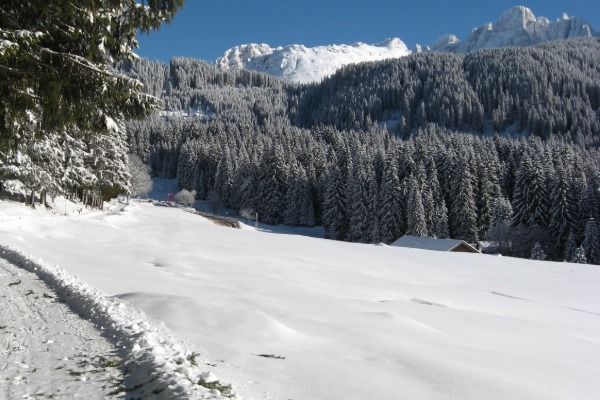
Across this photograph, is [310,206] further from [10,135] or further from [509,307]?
[10,135]

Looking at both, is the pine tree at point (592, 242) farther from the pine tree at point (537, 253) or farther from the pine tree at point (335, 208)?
the pine tree at point (335, 208)

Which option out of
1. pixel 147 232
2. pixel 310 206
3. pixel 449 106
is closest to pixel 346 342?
pixel 147 232

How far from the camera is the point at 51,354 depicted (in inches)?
231

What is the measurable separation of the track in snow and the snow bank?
0.55ft

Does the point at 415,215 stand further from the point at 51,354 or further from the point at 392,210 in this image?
the point at 51,354

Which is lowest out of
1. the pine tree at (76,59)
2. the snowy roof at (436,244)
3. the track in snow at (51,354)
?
the track in snow at (51,354)

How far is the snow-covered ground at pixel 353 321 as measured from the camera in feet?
17.9

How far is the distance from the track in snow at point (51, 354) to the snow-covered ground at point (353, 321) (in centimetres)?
117

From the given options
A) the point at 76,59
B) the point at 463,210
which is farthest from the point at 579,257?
the point at 76,59

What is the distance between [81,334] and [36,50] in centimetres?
439

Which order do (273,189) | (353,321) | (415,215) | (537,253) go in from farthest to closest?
(273,189), (415,215), (537,253), (353,321)

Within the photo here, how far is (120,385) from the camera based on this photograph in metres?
4.90

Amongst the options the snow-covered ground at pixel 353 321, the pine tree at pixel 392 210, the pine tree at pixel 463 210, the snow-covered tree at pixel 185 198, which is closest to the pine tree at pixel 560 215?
the pine tree at pixel 463 210

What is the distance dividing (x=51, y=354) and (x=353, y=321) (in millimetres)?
5576
